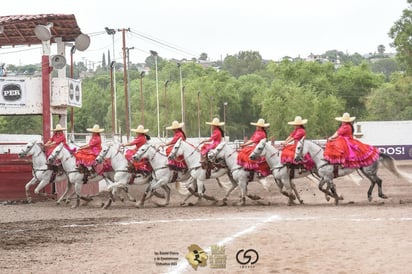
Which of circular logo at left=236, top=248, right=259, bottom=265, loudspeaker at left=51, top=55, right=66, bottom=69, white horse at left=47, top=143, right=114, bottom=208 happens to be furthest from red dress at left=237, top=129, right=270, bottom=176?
circular logo at left=236, top=248, right=259, bottom=265

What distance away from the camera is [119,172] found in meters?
21.8

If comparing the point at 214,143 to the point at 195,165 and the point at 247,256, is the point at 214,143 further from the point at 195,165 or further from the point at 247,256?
the point at 247,256

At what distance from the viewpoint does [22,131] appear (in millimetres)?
92312

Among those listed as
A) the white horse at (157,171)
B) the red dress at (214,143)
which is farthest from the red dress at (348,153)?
the white horse at (157,171)

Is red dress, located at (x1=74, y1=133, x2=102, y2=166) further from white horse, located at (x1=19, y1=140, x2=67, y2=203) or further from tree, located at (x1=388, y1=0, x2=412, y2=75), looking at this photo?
tree, located at (x1=388, y1=0, x2=412, y2=75)

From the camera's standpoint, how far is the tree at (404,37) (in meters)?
67.9

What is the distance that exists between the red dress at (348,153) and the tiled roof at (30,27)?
1157 cm

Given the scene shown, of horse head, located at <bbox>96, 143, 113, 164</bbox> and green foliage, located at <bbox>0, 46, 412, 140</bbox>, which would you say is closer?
horse head, located at <bbox>96, 143, 113, 164</bbox>

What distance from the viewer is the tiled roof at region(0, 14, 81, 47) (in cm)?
2711

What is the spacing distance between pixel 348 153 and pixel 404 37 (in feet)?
167

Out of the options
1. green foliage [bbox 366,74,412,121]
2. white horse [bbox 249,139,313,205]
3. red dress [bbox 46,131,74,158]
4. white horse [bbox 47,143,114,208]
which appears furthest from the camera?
green foliage [bbox 366,74,412,121]

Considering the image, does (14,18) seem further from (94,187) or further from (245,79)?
(245,79)

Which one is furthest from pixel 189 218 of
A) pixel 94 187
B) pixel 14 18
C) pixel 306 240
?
pixel 14 18

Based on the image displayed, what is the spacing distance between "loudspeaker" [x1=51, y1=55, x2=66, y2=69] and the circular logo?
17457 mm
